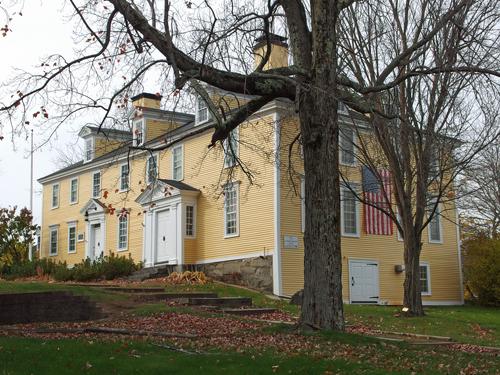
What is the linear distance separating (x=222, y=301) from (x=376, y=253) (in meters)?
8.97

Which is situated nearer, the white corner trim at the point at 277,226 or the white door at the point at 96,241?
the white corner trim at the point at 277,226

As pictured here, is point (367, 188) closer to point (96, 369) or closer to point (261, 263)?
point (261, 263)

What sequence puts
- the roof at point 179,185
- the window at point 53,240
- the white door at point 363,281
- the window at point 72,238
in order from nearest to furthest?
the white door at point 363,281
the roof at point 179,185
the window at point 72,238
the window at point 53,240

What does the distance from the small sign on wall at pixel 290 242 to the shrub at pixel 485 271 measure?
8874mm

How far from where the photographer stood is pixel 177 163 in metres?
27.8

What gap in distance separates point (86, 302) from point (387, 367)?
34.3 feet

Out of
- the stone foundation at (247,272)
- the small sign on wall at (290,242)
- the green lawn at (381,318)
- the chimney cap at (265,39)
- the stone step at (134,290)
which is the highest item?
the chimney cap at (265,39)

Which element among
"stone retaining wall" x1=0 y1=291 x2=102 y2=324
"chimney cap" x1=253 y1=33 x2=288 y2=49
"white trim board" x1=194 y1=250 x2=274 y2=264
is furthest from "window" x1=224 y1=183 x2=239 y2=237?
"chimney cap" x1=253 y1=33 x2=288 y2=49

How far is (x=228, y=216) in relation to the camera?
81.3 feet

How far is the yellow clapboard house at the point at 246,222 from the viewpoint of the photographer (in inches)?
886

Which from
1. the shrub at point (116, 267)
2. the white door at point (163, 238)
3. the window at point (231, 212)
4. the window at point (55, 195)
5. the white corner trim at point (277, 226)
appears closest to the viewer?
the white corner trim at point (277, 226)

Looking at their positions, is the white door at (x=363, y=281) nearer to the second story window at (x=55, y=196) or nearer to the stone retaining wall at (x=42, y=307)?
the stone retaining wall at (x=42, y=307)

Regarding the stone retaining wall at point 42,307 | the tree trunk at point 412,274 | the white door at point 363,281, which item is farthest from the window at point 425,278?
the stone retaining wall at point 42,307

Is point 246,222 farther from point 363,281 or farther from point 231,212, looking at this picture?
point 363,281
